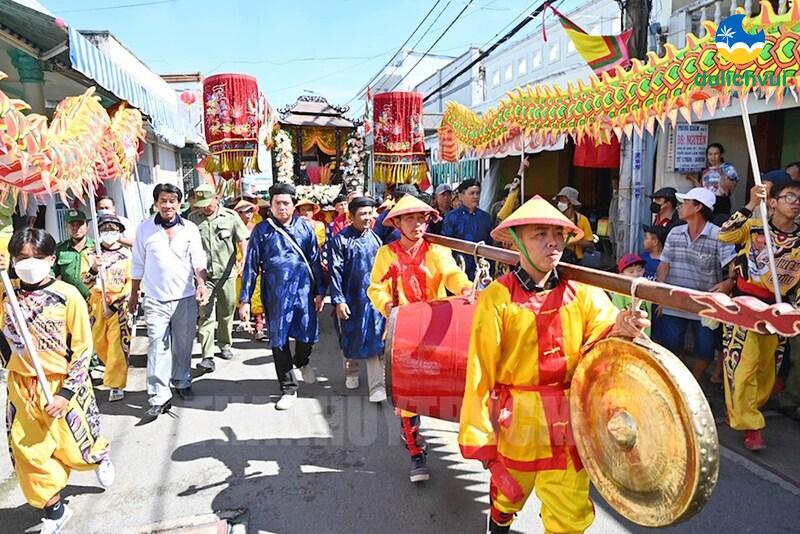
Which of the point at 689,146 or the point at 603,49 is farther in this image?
the point at 689,146

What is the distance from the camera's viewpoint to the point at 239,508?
286 cm

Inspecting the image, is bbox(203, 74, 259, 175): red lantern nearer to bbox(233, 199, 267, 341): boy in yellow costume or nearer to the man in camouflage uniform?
bbox(233, 199, 267, 341): boy in yellow costume

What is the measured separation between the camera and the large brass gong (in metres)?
1.30

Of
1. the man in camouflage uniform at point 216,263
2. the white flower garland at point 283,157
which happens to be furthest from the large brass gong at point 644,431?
the white flower garland at point 283,157

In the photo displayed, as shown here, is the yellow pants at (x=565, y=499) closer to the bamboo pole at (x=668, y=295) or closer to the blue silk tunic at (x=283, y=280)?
the bamboo pole at (x=668, y=295)

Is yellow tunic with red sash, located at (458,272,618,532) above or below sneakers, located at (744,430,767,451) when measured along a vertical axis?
above

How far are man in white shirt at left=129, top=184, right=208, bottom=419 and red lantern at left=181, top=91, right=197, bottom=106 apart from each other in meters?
16.7

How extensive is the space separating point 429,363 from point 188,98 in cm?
1939

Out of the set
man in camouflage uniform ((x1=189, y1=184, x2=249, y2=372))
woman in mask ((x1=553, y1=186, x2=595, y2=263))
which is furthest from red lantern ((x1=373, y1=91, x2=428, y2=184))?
man in camouflage uniform ((x1=189, y1=184, x2=249, y2=372))

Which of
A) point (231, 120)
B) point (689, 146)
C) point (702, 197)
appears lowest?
point (702, 197)

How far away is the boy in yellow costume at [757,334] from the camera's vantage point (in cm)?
321

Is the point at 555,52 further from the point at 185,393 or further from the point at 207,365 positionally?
the point at 185,393

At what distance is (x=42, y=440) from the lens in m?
2.63

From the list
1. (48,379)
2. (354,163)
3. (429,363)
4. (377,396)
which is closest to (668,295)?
(429,363)
